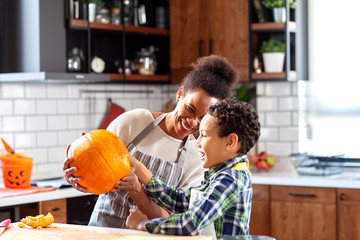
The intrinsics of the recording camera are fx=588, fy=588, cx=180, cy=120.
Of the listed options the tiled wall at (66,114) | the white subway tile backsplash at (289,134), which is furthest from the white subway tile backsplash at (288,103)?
the white subway tile backsplash at (289,134)

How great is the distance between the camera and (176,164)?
262 centimetres

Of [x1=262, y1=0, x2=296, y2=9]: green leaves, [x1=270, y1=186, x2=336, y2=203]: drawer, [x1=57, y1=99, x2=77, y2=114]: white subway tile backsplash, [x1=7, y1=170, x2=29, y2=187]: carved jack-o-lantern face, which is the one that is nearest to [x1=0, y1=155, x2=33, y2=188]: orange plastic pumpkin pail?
[x1=7, y1=170, x2=29, y2=187]: carved jack-o-lantern face

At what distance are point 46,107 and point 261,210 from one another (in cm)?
192

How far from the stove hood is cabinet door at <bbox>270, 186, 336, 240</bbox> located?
1667 millimetres

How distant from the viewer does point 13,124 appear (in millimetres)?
4555

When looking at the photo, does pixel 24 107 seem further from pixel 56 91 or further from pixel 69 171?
pixel 69 171

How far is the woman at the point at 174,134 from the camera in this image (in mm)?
2496

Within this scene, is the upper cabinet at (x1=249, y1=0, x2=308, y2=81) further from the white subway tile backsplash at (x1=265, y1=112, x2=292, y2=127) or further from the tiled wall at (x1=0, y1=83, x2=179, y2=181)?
the tiled wall at (x1=0, y1=83, x2=179, y2=181)

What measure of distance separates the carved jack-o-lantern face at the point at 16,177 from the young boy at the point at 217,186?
6.09 feet

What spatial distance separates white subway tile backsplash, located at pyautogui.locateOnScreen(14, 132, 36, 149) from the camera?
4.58 meters

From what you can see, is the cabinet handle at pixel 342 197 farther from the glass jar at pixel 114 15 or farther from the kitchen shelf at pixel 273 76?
the glass jar at pixel 114 15

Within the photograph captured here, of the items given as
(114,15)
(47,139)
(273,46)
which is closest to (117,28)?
(114,15)

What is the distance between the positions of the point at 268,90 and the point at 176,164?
8.90 ft

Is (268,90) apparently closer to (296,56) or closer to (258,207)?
(296,56)
